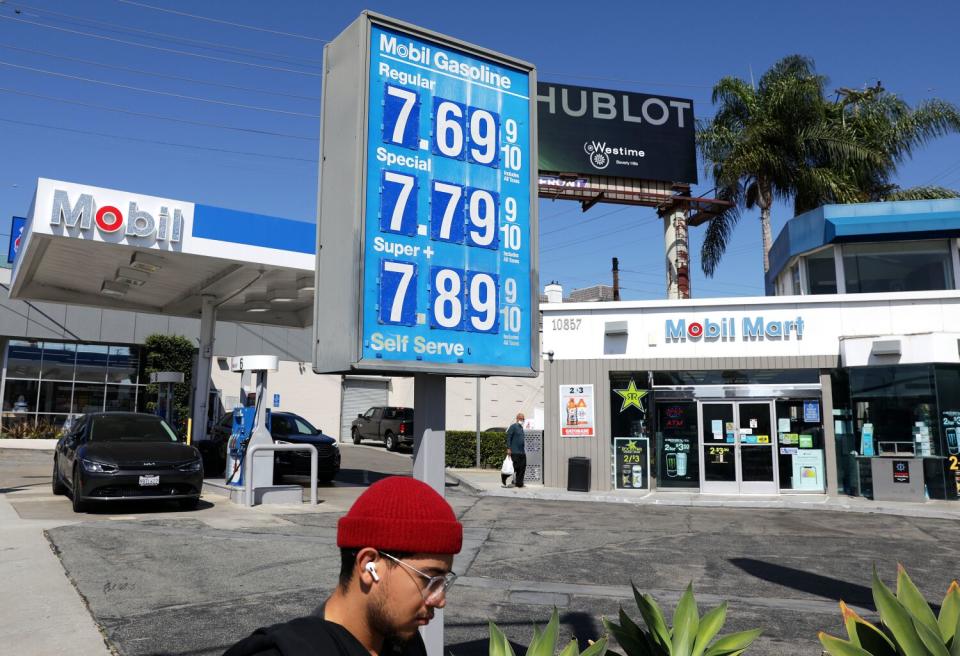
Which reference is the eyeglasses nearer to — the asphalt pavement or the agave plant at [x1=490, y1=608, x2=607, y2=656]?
the agave plant at [x1=490, y1=608, x2=607, y2=656]

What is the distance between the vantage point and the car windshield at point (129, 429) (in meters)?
12.6

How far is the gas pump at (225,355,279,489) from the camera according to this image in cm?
1387

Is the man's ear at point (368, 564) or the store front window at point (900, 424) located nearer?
the man's ear at point (368, 564)

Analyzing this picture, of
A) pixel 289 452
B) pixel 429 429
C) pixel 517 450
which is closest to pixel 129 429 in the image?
pixel 289 452

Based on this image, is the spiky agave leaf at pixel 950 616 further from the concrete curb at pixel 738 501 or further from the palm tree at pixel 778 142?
the palm tree at pixel 778 142

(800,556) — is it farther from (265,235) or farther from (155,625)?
(265,235)

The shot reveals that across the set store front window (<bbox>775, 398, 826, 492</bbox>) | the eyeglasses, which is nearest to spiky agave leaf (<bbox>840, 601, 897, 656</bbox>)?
the eyeglasses

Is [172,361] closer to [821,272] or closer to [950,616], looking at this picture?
[821,272]

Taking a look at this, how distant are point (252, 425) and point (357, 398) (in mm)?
23155

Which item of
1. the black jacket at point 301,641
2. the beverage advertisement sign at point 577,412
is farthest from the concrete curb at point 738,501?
the black jacket at point 301,641

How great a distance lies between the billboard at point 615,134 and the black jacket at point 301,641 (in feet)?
90.9

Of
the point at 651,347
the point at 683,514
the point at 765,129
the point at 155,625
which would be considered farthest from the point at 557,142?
the point at 155,625

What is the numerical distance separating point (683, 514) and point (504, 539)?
543 centimetres

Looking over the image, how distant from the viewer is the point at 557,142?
28969 mm
